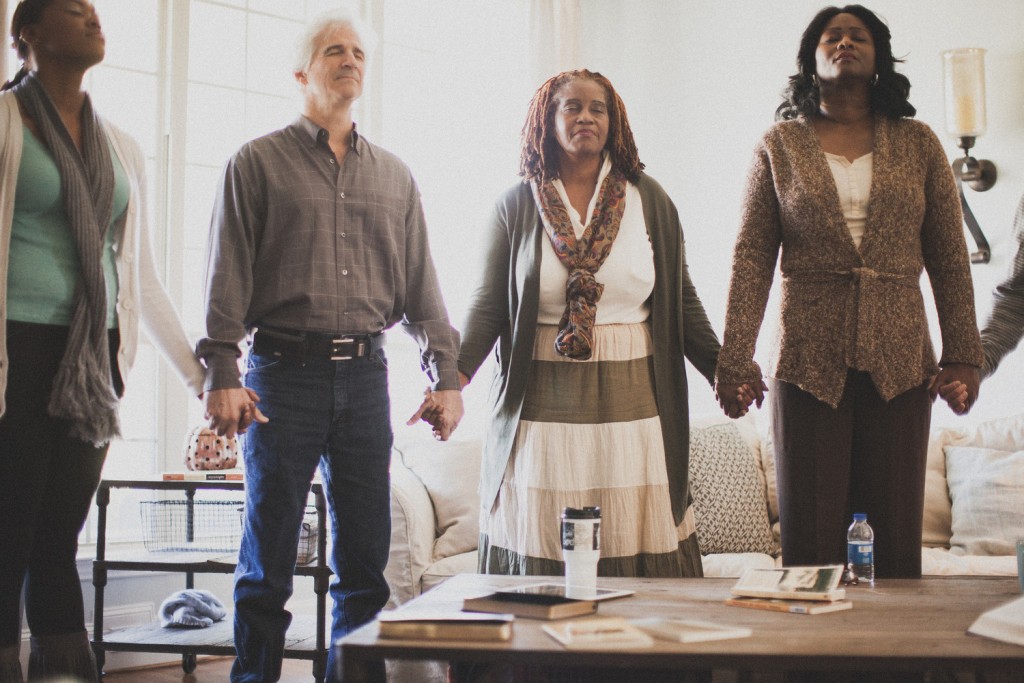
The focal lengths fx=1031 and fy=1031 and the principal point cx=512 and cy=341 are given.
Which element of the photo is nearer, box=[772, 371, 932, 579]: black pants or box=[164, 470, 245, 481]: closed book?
box=[772, 371, 932, 579]: black pants

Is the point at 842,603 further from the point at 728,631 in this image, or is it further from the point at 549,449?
the point at 549,449

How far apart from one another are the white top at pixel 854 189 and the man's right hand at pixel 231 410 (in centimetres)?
121

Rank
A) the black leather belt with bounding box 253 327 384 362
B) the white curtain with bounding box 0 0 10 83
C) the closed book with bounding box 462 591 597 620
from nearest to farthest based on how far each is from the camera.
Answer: the closed book with bounding box 462 591 597 620 → the black leather belt with bounding box 253 327 384 362 → the white curtain with bounding box 0 0 10 83

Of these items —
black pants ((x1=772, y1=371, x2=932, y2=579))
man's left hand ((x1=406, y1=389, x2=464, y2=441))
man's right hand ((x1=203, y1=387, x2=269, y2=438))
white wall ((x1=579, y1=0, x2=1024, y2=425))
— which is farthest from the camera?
white wall ((x1=579, y1=0, x2=1024, y2=425))

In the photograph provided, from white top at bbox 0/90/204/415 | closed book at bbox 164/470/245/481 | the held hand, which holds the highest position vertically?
white top at bbox 0/90/204/415

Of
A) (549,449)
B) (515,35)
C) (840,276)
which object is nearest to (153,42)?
(515,35)

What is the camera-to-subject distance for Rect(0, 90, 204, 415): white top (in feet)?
6.00

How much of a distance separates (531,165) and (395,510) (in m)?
1.25

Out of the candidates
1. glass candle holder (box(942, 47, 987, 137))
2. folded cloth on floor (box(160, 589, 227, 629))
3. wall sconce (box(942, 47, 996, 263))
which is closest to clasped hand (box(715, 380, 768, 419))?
wall sconce (box(942, 47, 996, 263))

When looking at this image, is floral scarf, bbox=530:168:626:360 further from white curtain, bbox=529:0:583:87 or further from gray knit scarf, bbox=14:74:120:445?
white curtain, bbox=529:0:583:87

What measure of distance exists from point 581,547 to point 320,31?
133 cm

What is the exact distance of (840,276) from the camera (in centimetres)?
194

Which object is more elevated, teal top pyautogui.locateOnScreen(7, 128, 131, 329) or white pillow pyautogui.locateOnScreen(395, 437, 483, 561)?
teal top pyautogui.locateOnScreen(7, 128, 131, 329)

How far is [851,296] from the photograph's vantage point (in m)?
1.92
